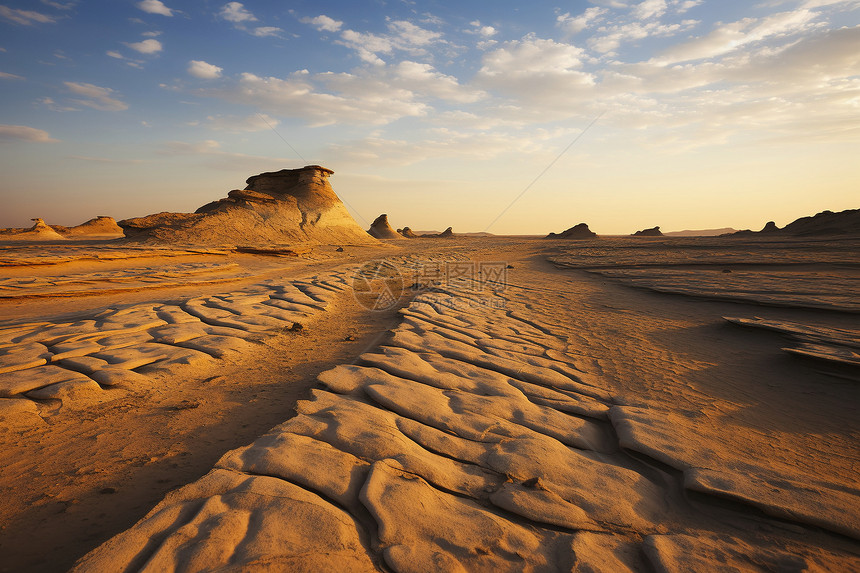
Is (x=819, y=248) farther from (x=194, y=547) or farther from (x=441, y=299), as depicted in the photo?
(x=194, y=547)

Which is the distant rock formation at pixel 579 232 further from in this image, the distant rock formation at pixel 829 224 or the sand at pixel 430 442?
the sand at pixel 430 442

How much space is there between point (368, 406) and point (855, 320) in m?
4.38

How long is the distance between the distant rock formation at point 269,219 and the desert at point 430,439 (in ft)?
32.6

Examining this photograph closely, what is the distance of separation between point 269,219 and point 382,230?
16631 mm

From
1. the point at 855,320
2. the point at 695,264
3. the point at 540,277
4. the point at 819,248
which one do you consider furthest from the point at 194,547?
the point at 819,248

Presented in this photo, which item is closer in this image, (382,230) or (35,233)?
(35,233)

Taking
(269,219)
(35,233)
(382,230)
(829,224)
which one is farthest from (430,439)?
(382,230)

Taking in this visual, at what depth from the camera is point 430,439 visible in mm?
1695

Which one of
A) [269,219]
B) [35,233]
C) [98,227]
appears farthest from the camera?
[98,227]

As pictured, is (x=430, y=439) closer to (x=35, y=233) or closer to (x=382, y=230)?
(x=35, y=233)

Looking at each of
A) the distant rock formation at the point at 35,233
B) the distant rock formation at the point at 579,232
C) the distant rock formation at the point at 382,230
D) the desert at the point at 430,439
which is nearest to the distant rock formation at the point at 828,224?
the distant rock formation at the point at 579,232

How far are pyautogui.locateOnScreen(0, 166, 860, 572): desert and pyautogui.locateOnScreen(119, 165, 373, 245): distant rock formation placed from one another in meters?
9.94

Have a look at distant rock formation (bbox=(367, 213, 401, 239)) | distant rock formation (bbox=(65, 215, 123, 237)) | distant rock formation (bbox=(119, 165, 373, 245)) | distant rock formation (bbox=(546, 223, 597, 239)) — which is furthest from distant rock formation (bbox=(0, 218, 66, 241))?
distant rock formation (bbox=(546, 223, 597, 239))

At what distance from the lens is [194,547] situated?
3.46 ft
